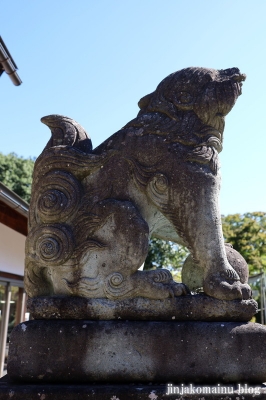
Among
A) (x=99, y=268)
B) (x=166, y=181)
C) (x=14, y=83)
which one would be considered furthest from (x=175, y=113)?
(x=14, y=83)

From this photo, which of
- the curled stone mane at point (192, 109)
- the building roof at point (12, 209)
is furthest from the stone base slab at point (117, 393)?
the building roof at point (12, 209)

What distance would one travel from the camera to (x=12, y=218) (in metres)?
5.75

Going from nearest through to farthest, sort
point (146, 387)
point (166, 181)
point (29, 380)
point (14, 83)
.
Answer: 1. point (146, 387)
2. point (29, 380)
3. point (166, 181)
4. point (14, 83)

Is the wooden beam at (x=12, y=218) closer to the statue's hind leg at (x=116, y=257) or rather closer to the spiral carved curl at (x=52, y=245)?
the spiral carved curl at (x=52, y=245)

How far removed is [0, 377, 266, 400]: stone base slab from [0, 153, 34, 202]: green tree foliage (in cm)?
1638

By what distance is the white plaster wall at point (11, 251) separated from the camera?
6.23 meters

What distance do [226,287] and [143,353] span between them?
0.53m

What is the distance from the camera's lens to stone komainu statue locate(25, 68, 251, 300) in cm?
207

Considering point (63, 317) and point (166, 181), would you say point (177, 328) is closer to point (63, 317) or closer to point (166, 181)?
point (63, 317)

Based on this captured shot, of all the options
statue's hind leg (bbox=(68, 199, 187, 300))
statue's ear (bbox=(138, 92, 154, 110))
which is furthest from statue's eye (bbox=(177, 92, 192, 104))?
statue's hind leg (bbox=(68, 199, 187, 300))

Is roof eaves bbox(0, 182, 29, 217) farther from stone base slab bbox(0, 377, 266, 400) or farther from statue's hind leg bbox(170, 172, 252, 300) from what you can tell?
stone base slab bbox(0, 377, 266, 400)

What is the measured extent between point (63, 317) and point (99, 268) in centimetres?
31

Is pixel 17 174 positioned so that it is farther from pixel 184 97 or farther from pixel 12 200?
pixel 184 97

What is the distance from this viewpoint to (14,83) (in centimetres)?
674
